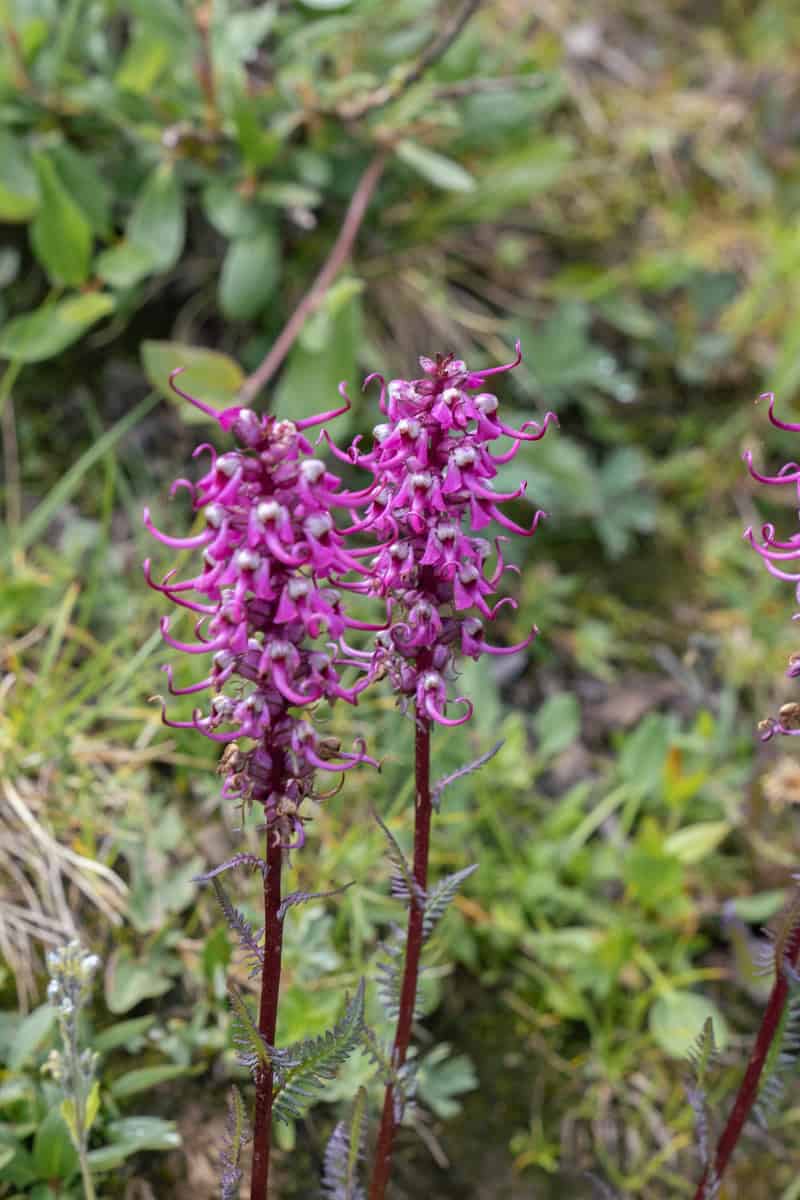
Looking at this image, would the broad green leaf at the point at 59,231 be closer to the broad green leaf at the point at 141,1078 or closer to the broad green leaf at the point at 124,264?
the broad green leaf at the point at 124,264

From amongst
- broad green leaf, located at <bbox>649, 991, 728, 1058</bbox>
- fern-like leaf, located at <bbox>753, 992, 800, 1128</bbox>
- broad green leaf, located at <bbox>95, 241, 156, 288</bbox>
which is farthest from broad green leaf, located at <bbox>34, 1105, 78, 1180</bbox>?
broad green leaf, located at <bbox>95, 241, 156, 288</bbox>

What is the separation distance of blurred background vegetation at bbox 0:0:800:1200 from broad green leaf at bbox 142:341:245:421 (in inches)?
0.5

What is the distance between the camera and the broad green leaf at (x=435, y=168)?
352 cm

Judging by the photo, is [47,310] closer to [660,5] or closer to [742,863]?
[742,863]

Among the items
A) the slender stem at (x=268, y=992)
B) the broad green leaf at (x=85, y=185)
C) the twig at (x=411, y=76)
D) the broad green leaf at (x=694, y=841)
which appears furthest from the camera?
the broad green leaf at (x=85, y=185)

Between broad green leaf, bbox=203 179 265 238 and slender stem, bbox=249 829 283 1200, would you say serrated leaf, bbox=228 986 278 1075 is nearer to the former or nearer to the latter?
slender stem, bbox=249 829 283 1200

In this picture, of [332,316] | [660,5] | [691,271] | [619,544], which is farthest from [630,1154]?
[660,5]

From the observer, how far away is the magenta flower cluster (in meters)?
1.55

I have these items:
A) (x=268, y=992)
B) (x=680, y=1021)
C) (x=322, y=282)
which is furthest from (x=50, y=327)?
(x=680, y=1021)

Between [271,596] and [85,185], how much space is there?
2639mm

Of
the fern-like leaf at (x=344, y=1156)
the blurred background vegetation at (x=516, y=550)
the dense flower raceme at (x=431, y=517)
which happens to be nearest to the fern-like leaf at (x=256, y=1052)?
the fern-like leaf at (x=344, y=1156)

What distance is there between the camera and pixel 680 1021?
112 inches

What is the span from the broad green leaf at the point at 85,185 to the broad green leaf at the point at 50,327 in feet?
1.00

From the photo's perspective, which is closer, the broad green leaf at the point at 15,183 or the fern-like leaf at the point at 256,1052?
the fern-like leaf at the point at 256,1052
